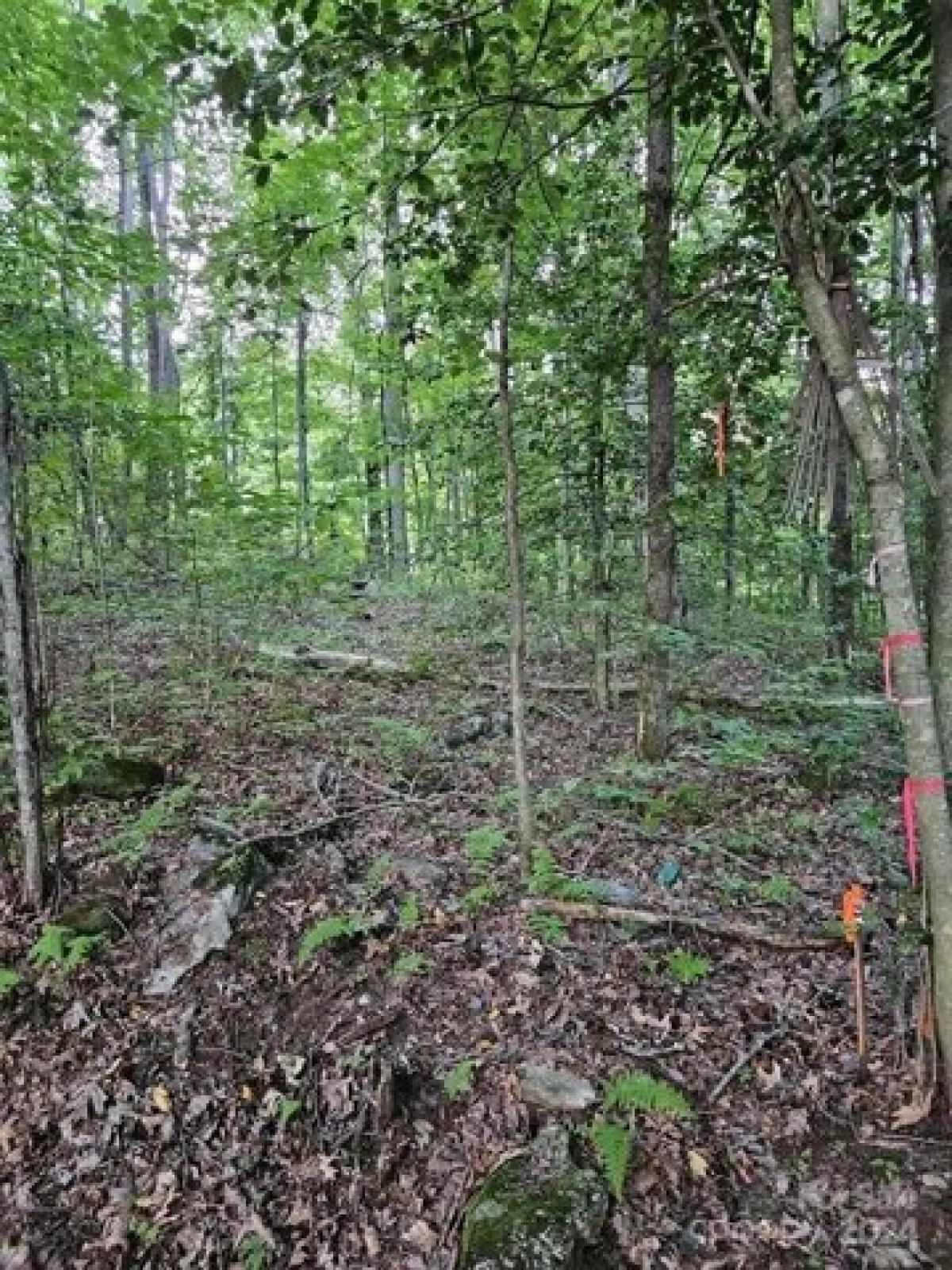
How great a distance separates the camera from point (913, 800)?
3.10 metres

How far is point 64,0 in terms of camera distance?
13.0 metres

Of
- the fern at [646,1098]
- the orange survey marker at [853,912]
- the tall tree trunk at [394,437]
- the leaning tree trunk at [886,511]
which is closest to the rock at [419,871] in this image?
the fern at [646,1098]

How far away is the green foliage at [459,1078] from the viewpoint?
3672 mm

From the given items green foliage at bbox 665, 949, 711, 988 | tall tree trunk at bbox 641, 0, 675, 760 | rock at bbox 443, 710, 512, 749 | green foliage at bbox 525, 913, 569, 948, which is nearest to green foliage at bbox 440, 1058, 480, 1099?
green foliage at bbox 525, 913, 569, 948

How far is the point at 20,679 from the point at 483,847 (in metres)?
3.06

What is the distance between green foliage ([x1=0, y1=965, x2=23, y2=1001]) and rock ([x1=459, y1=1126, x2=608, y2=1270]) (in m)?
2.70

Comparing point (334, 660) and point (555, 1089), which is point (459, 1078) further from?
point (334, 660)

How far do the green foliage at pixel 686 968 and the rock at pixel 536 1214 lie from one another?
3.80 feet

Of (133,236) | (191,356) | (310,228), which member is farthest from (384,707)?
(191,356)

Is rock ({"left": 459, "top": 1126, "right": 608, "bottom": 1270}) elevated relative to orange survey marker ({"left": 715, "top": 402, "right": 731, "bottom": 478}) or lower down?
lower down

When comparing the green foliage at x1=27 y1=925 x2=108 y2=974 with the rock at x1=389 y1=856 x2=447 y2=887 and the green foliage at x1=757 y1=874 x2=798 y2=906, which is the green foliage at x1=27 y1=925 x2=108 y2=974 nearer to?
the rock at x1=389 y1=856 x2=447 y2=887

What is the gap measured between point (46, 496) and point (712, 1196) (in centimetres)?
656

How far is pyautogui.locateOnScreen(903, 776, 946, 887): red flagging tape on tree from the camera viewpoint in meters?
3.02

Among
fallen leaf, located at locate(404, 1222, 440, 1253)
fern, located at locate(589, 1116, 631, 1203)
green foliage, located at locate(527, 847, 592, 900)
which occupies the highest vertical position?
green foliage, located at locate(527, 847, 592, 900)
